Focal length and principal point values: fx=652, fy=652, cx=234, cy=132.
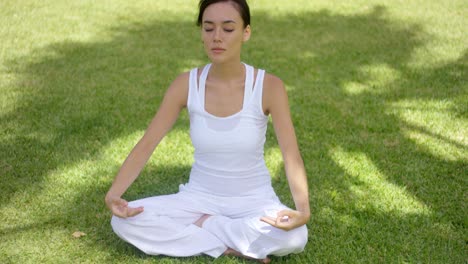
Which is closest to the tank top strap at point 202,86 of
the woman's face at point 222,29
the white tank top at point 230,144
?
the white tank top at point 230,144

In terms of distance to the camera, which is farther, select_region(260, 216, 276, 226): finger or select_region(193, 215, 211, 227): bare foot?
select_region(193, 215, 211, 227): bare foot

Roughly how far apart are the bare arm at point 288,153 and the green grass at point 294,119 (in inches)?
16.7

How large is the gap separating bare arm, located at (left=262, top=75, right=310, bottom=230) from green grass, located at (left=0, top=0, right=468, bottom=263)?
16.7 inches

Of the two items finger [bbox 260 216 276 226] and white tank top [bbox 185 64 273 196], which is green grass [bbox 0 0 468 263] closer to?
finger [bbox 260 216 276 226]

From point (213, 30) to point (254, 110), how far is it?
496mm

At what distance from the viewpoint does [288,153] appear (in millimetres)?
3553

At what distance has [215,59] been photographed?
140 inches

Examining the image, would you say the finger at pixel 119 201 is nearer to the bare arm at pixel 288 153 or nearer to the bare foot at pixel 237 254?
the bare foot at pixel 237 254

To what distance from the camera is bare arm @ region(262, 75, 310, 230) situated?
3361 millimetres

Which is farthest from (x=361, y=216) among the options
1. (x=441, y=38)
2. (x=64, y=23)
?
(x=64, y=23)

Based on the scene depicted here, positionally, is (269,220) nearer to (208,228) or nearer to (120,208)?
(208,228)

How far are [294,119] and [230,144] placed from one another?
2.25 metres

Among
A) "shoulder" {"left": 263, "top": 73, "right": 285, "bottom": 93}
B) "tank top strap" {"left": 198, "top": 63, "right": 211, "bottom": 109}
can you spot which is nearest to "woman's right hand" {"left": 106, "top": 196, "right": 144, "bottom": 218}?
"tank top strap" {"left": 198, "top": 63, "right": 211, "bottom": 109}

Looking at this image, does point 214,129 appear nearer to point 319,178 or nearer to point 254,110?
point 254,110
